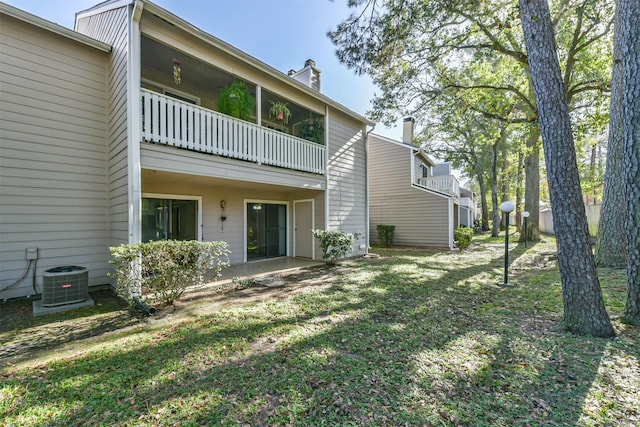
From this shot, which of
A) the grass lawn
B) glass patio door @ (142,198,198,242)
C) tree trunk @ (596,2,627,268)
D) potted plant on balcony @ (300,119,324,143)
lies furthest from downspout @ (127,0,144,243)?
tree trunk @ (596,2,627,268)

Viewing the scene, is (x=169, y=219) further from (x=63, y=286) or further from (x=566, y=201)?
(x=566, y=201)

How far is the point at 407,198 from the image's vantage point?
13.8 m

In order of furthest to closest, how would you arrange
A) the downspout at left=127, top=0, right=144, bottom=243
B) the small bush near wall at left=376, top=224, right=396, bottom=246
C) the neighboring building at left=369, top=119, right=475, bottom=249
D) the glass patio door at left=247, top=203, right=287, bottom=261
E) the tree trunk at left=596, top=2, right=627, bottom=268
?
1. the small bush near wall at left=376, top=224, right=396, bottom=246
2. the neighboring building at left=369, top=119, right=475, bottom=249
3. the glass patio door at left=247, top=203, right=287, bottom=261
4. the tree trunk at left=596, top=2, right=627, bottom=268
5. the downspout at left=127, top=0, right=144, bottom=243

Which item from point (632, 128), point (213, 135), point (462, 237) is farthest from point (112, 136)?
point (462, 237)

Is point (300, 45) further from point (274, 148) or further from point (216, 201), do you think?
point (216, 201)

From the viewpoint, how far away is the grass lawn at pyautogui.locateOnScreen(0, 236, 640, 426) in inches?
86.7

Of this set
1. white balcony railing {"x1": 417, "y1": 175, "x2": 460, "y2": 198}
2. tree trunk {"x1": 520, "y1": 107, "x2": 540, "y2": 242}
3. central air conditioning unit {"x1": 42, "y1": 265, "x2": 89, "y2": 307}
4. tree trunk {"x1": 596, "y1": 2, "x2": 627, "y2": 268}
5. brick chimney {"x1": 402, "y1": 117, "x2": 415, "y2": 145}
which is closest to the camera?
central air conditioning unit {"x1": 42, "y1": 265, "x2": 89, "y2": 307}

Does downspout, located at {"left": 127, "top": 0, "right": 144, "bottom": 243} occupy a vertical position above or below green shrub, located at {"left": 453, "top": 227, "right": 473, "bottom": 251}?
above

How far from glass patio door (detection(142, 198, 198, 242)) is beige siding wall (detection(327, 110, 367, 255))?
428 centimetres

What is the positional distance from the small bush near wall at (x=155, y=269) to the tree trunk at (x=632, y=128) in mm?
6362

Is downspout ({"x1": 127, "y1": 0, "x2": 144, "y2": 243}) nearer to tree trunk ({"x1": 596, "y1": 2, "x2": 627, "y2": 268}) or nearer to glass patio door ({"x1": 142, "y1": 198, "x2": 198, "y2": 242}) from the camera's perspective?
glass patio door ({"x1": 142, "y1": 198, "x2": 198, "y2": 242})

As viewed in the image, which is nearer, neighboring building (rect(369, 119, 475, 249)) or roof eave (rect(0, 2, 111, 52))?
roof eave (rect(0, 2, 111, 52))

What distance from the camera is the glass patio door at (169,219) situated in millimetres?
7137

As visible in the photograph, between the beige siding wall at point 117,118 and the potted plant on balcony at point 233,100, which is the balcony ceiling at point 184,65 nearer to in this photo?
the beige siding wall at point 117,118
